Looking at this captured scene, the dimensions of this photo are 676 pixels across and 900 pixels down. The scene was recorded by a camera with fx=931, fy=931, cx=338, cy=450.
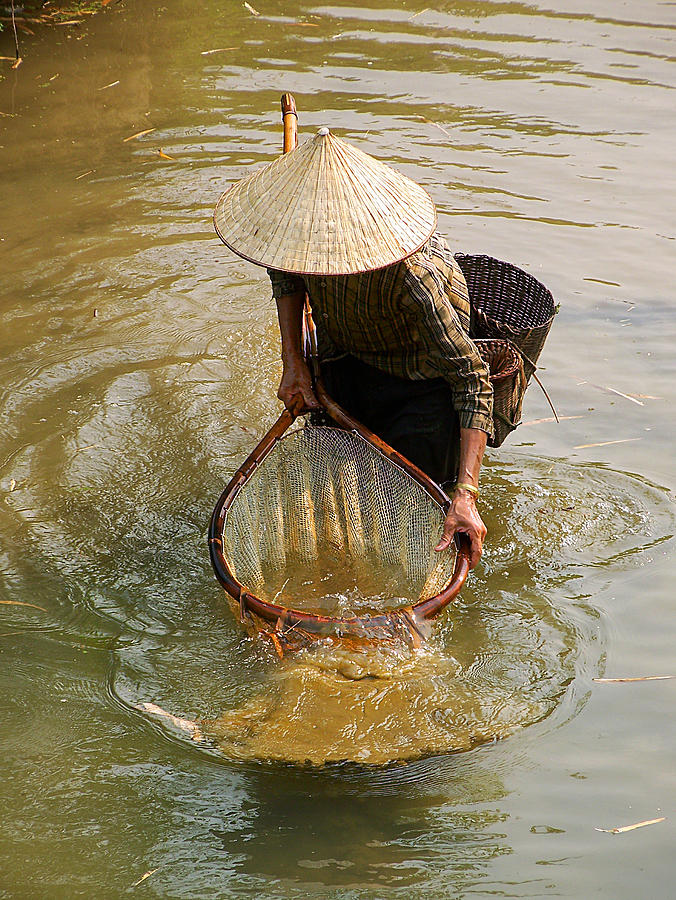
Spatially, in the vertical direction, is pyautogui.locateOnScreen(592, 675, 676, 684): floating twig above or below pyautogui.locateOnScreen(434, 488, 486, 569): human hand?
below

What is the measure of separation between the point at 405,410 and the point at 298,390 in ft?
1.08

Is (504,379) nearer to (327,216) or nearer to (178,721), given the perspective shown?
(327,216)

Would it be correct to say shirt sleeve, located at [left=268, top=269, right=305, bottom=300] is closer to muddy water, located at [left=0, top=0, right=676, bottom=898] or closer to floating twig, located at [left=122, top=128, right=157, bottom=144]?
muddy water, located at [left=0, top=0, right=676, bottom=898]

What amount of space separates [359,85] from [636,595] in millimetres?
4516

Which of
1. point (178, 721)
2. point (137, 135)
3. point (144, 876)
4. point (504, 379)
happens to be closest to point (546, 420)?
point (504, 379)

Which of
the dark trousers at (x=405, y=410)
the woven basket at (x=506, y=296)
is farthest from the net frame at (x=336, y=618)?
the woven basket at (x=506, y=296)

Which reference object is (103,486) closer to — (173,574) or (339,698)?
(173,574)

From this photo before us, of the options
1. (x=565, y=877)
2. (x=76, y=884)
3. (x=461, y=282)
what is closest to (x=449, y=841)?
(x=565, y=877)

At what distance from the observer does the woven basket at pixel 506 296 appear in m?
3.10

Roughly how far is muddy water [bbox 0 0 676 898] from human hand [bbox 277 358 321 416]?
20.6 inches

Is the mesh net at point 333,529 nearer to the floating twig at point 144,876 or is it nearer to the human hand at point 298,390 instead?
the human hand at point 298,390

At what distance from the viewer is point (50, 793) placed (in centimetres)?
209

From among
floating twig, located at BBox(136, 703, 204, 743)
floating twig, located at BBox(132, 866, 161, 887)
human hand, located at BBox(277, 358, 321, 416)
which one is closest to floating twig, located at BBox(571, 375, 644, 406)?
human hand, located at BBox(277, 358, 321, 416)

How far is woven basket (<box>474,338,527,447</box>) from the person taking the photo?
2.73 meters
